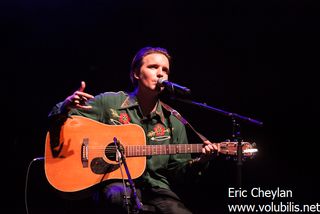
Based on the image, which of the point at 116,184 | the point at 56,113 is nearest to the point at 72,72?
the point at 56,113

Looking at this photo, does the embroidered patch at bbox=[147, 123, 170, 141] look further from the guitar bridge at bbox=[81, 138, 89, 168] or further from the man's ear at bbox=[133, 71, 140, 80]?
the guitar bridge at bbox=[81, 138, 89, 168]

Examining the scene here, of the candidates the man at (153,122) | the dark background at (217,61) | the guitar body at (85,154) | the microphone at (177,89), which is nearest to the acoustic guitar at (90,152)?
the guitar body at (85,154)

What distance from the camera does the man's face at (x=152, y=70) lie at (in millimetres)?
3352

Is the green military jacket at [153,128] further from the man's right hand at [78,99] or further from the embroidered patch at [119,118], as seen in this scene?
the man's right hand at [78,99]

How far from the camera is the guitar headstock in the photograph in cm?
322

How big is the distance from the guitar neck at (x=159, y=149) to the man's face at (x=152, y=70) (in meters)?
0.61

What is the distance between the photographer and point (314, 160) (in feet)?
15.1

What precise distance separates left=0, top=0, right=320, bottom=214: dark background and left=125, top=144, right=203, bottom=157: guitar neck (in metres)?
1.30

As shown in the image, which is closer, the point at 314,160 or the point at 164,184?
the point at 164,184

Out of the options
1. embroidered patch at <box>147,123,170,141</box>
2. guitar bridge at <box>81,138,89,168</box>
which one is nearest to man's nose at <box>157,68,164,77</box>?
embroidered patch at <box>147,123,170,141</box>

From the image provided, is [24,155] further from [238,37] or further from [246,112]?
[238,37]

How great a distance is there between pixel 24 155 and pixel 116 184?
1482 millimetres

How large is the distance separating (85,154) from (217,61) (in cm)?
259

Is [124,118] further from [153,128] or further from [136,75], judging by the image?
[136,75]
